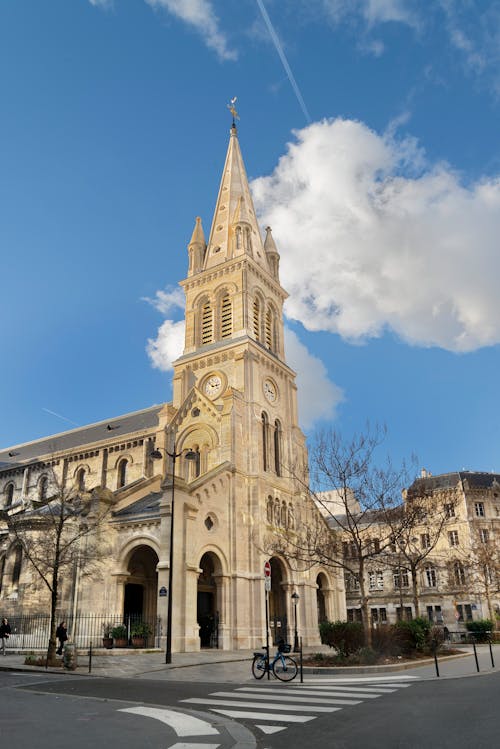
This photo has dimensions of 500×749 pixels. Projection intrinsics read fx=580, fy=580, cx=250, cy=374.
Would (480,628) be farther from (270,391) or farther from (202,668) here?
(270,391)

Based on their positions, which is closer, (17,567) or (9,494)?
(17,567)

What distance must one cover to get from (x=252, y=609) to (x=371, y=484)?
12896 mm

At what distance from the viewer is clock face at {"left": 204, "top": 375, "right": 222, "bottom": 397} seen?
42.2 m

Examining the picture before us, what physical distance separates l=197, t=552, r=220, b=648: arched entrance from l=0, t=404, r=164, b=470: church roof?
45.1 feet

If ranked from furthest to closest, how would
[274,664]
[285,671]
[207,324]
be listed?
1. [207,324]
2. [274,664]
3. [285,671]

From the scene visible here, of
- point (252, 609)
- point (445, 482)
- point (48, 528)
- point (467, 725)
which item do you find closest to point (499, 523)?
point (445, 482)

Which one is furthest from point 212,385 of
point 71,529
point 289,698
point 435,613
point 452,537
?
point 289,698

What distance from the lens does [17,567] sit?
113ft

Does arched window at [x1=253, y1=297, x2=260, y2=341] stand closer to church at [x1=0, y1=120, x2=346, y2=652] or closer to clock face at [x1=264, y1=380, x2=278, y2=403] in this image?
church at [x1=0, y1=120, x2=346, y2=652]

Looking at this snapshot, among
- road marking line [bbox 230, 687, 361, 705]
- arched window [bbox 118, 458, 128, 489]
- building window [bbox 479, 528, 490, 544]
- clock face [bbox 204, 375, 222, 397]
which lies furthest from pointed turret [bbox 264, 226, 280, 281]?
road marking line [bbox 230, 687, 361, 705]

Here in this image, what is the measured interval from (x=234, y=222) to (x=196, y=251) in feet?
14.2

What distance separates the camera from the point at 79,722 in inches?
357

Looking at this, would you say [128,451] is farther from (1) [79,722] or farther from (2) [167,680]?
(1) [79,722]

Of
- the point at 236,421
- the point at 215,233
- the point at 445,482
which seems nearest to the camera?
the point at 236,421
